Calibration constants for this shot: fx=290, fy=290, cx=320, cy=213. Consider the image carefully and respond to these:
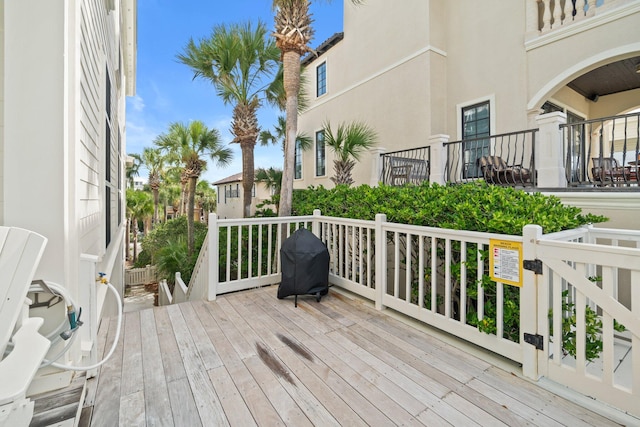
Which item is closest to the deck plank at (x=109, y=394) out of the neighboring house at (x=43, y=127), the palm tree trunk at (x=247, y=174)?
the neighboring house at (x=43, y=127)

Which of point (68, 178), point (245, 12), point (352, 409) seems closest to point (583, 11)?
point (245, 12)

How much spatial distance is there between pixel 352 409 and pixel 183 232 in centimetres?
1666

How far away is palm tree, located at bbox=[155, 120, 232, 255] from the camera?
37.1 feet

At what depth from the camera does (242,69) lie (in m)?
7.50

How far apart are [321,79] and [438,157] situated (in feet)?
26.4

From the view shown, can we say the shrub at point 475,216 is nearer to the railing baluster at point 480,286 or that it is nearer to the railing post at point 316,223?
the railing baluster at point 480,286

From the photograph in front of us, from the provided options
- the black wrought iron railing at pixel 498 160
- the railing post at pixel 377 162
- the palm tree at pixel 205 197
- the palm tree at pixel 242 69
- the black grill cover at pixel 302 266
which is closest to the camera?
the black grill cover at pixel 302 266

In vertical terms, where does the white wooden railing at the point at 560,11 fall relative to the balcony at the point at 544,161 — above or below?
above

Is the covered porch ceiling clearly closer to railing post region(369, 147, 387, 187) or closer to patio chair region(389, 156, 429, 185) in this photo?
patio chair region(389, 156, 429, 185)

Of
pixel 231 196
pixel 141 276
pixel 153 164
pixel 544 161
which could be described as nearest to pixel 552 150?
pixel 544 161

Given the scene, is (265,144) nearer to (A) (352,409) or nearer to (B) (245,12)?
(B) (245,12)

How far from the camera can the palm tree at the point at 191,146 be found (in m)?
11.3

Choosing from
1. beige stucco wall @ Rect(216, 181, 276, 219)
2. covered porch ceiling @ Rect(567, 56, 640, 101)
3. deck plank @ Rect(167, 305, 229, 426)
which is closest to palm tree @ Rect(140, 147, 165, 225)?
beige stucco wall @ Rect(216, 181, 276, 219)

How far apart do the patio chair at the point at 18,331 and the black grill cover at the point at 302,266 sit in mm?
2287
